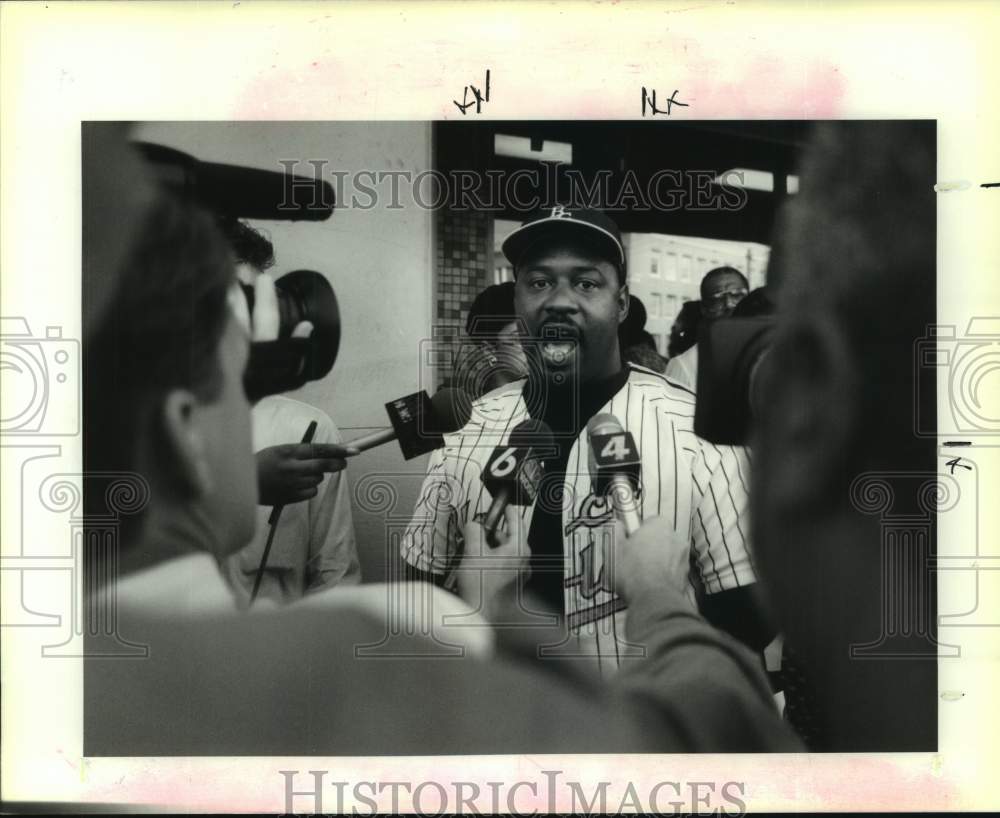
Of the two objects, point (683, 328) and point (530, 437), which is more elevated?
point (683, 328)

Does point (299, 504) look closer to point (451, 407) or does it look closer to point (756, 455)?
point (451, 407)

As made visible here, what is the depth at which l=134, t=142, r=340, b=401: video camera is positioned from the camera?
456 cm

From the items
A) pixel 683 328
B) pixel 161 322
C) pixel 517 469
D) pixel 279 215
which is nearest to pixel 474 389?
pixel 517 469

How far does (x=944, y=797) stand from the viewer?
184 inches

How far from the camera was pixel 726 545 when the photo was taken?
4605 mm

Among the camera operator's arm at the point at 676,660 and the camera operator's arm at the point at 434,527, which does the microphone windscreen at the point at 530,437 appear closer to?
the camera operator's arm at the point at 434,527

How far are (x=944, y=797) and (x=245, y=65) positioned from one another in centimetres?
432

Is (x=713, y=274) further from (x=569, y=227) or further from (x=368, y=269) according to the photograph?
(x=368, y=269)

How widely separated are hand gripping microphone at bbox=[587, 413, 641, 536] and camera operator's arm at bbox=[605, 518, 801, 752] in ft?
Answer: 0.25

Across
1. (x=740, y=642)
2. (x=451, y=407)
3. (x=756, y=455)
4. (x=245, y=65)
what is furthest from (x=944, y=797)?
(x=245, y=65)

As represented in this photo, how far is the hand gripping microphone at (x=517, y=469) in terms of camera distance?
460 cm

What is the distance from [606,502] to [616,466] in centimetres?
16

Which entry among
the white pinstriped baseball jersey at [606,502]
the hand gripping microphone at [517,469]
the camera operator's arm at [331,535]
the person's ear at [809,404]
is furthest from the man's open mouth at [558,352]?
the camera operator's arm at [331,535]

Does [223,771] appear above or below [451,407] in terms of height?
below
